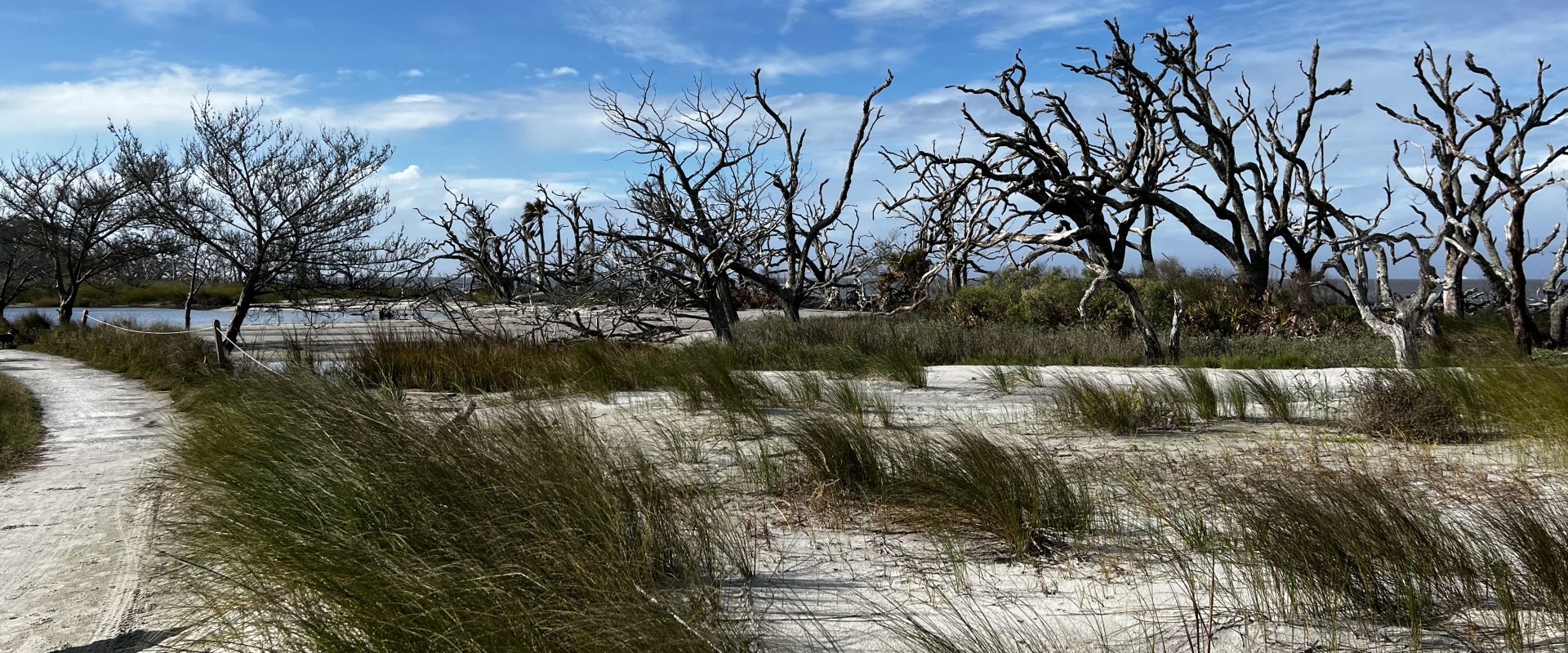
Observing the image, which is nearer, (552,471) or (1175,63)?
(552,471)

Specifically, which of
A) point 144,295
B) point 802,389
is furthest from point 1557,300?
point 144,295

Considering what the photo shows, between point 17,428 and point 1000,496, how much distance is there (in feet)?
27.6

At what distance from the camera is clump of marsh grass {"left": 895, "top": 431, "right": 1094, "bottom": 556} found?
4223 millimetres

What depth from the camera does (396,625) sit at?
2729mm

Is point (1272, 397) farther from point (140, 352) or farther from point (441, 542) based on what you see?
point (140, 352)

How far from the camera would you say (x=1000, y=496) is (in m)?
4.37

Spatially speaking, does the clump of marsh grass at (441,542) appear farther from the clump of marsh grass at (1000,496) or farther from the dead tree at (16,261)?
the dead tree at (16,261)

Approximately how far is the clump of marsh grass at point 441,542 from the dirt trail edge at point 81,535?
0.29 metres

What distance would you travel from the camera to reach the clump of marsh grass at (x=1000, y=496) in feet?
13.9

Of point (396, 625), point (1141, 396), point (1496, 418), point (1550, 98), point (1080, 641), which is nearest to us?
point (396, 625)

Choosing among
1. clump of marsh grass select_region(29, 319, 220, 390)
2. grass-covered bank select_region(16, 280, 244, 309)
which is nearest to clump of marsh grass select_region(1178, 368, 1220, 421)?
clump of marsh grass select_region(29, 319, 220, 390)

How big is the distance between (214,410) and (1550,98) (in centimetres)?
1757

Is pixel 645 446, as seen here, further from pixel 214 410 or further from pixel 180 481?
pixel 214 410

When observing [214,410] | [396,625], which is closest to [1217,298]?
[214,410]
